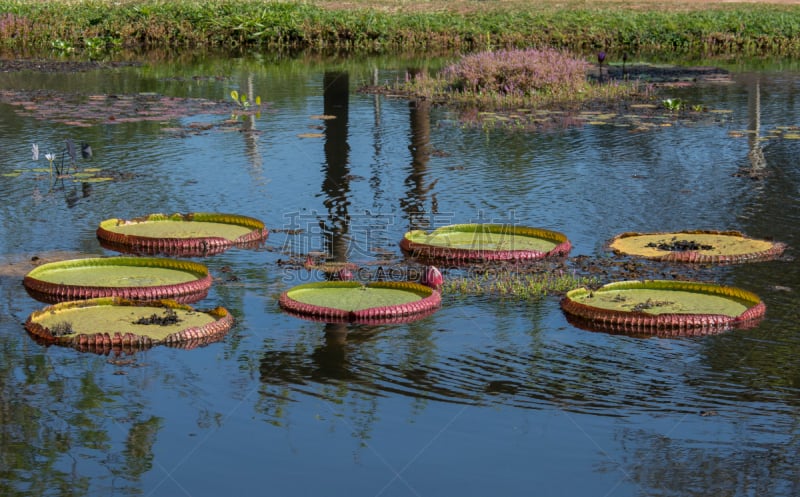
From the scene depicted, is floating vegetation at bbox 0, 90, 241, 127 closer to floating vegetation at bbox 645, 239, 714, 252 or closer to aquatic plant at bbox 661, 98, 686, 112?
aquatic plant at bbox 661, 98, 686, 112

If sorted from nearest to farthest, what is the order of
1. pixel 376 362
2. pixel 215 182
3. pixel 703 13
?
pixel 376 362 < pixel 215 182 < pixel 703 13

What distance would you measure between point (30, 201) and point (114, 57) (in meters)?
19.7

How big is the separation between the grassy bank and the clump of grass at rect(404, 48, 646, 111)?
1138 cm

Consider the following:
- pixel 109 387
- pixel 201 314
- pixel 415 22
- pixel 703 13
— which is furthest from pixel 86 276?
pixel 703 13

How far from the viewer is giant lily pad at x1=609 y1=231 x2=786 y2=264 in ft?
39.8

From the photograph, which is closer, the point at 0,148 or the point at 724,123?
the point at 0,148

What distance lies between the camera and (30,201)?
15164 mm

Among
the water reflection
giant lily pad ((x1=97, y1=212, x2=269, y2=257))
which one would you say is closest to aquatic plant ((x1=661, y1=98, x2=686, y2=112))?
the water reflection

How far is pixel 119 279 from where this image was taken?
11.3 meters

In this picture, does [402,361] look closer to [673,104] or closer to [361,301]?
[361,301]

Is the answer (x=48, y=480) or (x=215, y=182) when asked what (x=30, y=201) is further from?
(x=48, y=480)

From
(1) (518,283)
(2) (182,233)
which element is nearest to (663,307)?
(1) (518,283)

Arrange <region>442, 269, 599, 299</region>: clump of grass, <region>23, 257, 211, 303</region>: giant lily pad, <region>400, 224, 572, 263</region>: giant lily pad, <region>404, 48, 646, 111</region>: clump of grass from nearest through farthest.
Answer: <region>23, 257, 211, 303</region>: giant lily pad < <region>442, 269, 599, 299</region>: clump of grass < <region>400, 224, 572, 263</region>: giant lily pad < <region>404, 48, 646, 111</region>: clump of grass

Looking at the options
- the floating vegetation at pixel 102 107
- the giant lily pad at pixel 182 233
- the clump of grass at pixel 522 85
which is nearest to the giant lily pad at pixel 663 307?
the giant lily pad at pixel 182 233
